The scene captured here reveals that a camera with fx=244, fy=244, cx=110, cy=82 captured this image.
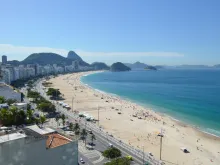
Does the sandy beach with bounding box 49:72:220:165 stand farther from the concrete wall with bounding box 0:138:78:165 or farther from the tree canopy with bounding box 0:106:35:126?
the concrete wall with bounding box 0:138:78:165

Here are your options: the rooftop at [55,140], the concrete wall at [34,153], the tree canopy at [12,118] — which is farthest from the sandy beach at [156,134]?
the rooftop at [55,140]

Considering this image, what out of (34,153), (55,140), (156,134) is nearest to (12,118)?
(55,140)

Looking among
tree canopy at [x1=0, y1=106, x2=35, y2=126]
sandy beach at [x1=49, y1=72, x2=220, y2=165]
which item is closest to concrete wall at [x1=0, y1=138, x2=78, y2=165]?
tree canopy at [x1=0, y1=106, x2=35, y2=126]

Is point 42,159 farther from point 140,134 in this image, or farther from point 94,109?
point 94,109

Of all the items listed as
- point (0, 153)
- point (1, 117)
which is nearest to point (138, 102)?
point (1, 117)

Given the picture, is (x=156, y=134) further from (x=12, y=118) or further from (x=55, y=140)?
(x=55, y=140)

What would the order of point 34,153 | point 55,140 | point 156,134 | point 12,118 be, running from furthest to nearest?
point 156,134 → point 12,118 → point 55,140 → point 34,153

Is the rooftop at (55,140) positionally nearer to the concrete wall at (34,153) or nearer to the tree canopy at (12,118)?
the concrete wall at (34,153)
